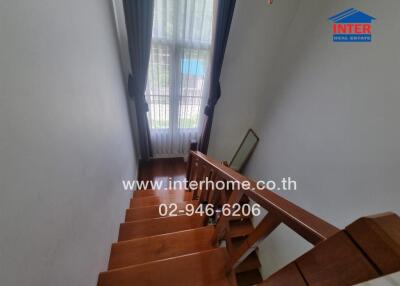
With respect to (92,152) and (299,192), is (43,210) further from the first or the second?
(299,192)

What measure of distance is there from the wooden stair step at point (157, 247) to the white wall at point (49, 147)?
0.15 meters

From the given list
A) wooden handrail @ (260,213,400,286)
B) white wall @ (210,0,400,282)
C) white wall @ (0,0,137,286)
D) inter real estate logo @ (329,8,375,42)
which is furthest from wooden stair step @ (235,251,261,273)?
inter real estate logo @ (329,8,375,42)

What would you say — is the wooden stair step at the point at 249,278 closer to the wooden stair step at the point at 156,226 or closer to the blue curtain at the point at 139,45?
the wooden stair step at the point at 156,226

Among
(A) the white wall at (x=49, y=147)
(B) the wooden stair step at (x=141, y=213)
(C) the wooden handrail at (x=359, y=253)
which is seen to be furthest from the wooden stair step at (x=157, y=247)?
(C) the wooden handrail at (x=359, y=253)

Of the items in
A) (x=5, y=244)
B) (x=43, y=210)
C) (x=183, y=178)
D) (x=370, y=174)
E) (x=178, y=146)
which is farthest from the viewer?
(x=178, y=146)

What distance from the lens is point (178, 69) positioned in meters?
2.01

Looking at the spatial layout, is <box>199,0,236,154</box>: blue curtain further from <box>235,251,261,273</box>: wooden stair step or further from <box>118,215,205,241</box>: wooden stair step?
<box>235,251,261,273</box>: wooden stair step

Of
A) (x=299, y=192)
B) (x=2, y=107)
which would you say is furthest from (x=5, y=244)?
(x=299, y=192)

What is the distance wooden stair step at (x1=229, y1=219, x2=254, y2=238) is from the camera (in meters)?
2.18

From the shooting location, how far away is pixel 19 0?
0.42 metres

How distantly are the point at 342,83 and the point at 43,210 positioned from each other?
2120 mm

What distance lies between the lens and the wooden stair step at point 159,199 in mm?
1944

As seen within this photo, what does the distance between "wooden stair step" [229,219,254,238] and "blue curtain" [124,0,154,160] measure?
204 centimetres

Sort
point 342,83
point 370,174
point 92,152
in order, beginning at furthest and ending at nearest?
point 342,83 < point 370,174 < point 92,152
